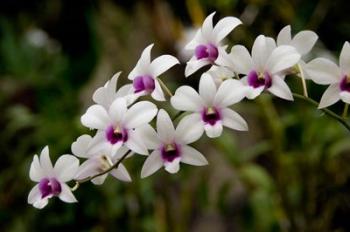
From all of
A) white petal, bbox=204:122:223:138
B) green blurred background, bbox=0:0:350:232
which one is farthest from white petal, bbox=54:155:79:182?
green blurred background, bbox=0:0:350:232

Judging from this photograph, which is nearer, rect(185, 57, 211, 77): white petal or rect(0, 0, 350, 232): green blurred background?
rect(185, 57, 211, 77): white petal

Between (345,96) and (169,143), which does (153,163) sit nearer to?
(169,143)

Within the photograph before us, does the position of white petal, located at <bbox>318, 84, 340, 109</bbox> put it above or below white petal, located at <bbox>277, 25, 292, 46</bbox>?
below

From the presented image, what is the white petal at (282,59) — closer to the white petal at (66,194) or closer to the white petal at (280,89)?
the white petal at (280,89)

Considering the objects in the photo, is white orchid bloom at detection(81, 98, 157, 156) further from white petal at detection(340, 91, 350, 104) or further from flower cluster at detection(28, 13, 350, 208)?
white petal at detection(340, 91, 350, 104)

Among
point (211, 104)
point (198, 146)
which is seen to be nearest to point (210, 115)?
point (211, 104)

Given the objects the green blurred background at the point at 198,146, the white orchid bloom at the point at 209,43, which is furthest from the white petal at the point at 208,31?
the green blurred background at the point at 198,146

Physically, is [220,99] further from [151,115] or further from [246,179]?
[246,179]
